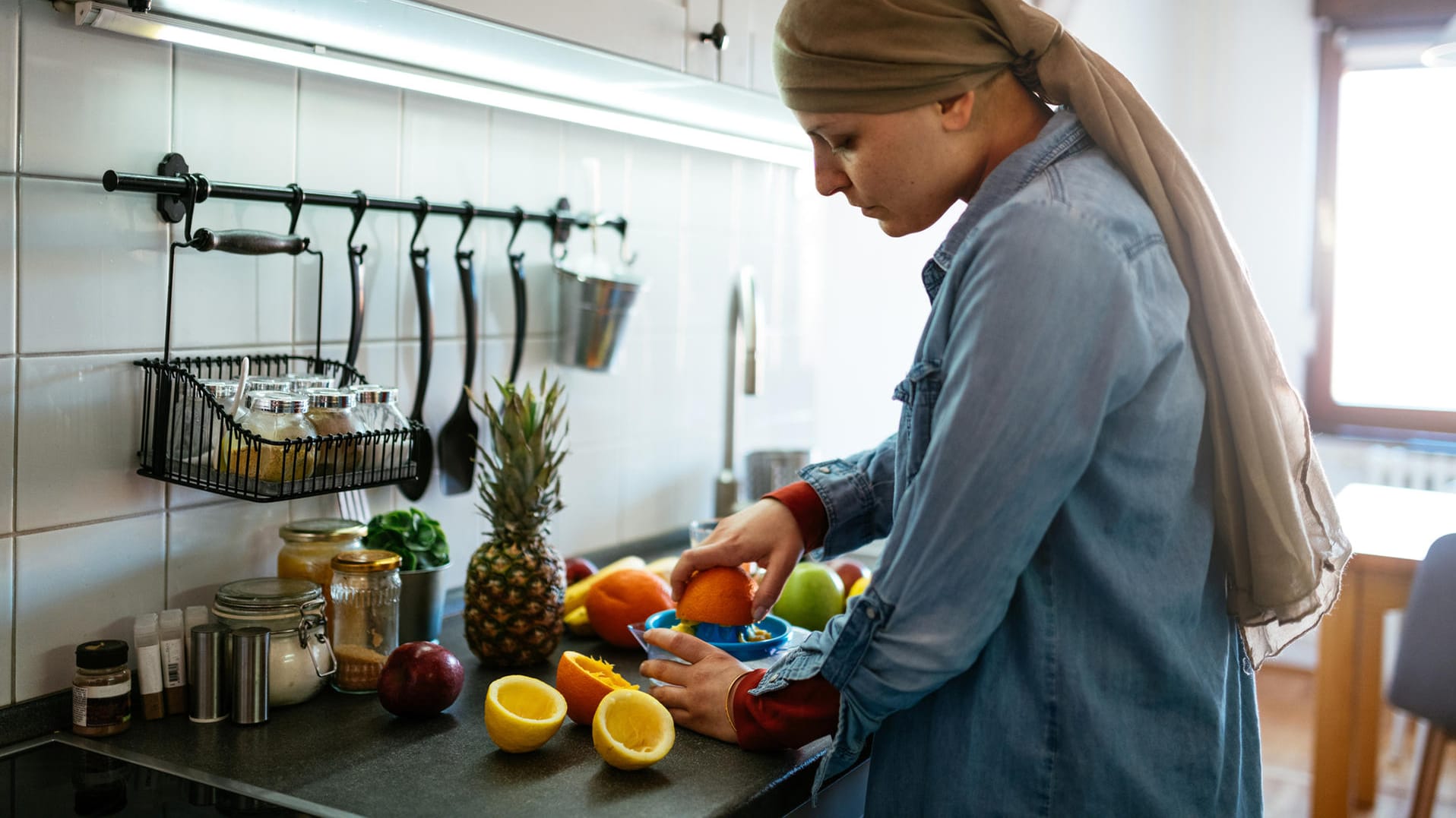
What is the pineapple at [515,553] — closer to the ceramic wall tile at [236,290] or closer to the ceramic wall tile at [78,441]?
the ceramic wall tile at [236,290]

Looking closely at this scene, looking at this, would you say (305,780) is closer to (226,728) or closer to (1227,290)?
(226,728)

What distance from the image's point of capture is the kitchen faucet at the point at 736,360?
222 centimetres

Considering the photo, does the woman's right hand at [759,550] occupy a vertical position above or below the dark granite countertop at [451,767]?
above

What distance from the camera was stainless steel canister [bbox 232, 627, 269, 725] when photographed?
120cm

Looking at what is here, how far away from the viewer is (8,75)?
1102mm

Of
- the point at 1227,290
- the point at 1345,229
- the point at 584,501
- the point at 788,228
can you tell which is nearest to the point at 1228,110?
the point at 1345,229

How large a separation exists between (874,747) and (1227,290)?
19.7 inches

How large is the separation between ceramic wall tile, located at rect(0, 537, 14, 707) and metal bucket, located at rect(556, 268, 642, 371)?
0.83 meters

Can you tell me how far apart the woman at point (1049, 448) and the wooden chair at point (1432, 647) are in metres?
1.44

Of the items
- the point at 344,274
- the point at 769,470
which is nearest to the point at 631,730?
the point at 344,274

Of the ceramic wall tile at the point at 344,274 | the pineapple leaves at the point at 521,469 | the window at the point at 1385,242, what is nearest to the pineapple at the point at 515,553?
the pineapple leaves at the point at 521,469

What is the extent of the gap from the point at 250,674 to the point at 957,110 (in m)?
0.88

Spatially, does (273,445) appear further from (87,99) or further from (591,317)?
(591,317)

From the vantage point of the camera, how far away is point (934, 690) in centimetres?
100
